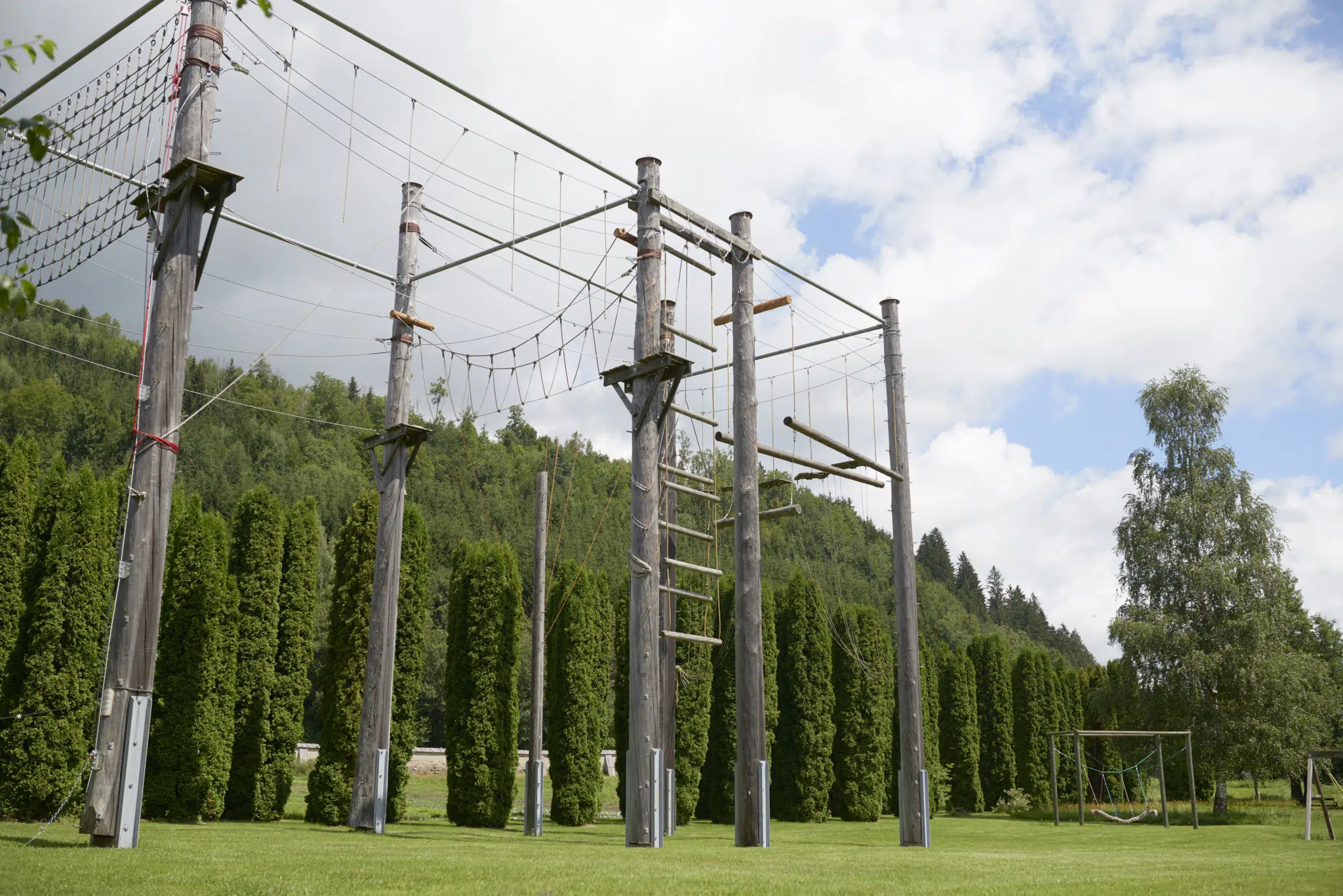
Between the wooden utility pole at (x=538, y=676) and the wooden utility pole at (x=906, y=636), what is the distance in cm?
524

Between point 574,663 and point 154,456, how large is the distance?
12142 millimetres

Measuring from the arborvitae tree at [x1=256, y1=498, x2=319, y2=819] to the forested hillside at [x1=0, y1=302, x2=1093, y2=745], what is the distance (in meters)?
19.3

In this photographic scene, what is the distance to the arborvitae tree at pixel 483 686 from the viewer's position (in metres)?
17.6

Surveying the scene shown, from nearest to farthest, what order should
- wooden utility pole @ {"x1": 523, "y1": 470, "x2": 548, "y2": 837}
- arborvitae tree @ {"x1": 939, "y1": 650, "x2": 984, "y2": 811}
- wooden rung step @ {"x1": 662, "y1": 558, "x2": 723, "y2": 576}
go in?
1. wooden rung step @ {"x1": 662, "y1": 558, "x2": 723, "y2": 576}
2. wooden utility pole @ {"x1": 523, "y1": 470, "x2": 548, "y2": 837}
3. arborvitae tree @ {"x1": 939, "y1": 650, "x2": 984, "y2": 811}

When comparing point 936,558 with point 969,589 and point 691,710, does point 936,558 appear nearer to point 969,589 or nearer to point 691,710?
point 969,589

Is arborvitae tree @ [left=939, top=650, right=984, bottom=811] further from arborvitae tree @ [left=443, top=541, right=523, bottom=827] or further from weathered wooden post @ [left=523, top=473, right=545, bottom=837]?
weathered wooden post @ [left=523, top=473, right=545, bottom=837]

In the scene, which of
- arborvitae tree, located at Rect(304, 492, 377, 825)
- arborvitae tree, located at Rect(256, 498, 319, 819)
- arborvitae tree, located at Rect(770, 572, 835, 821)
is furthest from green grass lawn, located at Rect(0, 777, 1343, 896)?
arborvitae tree, located at Rect(770, 572, 835, 821)

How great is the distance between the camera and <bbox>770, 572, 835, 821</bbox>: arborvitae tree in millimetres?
22484

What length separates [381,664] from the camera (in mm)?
13469

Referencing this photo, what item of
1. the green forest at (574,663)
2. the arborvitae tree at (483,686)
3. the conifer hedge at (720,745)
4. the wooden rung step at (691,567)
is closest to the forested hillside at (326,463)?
the green forest at (574,663)

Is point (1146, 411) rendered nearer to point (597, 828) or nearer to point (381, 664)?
point (597, 828)

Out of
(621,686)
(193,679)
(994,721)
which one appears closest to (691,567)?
(193,679)

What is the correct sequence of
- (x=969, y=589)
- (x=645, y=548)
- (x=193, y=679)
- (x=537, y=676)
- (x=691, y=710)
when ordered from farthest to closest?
1. (x=969, y=589)
2. (x=691, y=710)
3. (x=537, y=676)
4. (x=193, y=679)
5. (x=645, y=548)

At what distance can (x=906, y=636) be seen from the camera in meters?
13.9
